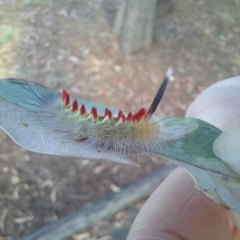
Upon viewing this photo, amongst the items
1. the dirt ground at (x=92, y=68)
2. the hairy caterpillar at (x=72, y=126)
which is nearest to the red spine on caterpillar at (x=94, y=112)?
the hairy caterpillar at (x=72, y=126)

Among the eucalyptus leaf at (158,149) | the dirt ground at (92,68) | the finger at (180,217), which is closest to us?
the eucalyptus leaf at (158,149)

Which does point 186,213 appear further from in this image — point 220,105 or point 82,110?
point 82,110

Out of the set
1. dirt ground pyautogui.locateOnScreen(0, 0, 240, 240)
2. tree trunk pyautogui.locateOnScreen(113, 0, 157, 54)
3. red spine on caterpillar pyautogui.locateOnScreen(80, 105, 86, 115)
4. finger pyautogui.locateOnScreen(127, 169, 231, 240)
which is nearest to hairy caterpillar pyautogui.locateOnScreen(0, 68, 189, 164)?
red spine on caterpillar pyautogui.locateOnScreen(80, 105, 86, 115)

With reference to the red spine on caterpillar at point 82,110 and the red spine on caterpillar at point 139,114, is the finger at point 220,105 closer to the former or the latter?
Answer: the red spine on caterpillar at point 139,114

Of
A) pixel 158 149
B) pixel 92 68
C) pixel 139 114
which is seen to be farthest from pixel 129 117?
pixel 92 68

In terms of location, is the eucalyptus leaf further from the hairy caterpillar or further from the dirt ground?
the dirt ground
